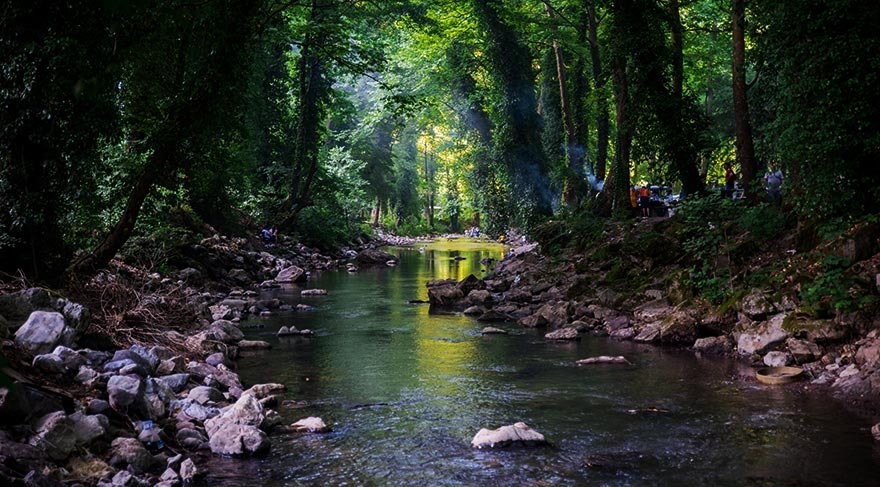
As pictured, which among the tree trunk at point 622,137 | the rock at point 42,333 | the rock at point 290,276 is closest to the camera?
the rock at point 42,333

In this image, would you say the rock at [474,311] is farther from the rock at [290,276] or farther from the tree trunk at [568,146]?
the tree trunk at [568,146]

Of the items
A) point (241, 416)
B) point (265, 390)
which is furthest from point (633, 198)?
point (241, 416)

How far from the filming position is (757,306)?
10.7 meters

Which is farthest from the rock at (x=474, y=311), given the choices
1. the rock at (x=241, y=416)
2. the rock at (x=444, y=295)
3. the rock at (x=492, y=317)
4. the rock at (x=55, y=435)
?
the rock at (x=55, y=435)

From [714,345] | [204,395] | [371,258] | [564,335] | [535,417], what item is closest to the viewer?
[204,395]

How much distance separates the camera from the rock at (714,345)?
1067 cm

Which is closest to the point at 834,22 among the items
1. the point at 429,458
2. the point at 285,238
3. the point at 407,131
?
the point at 429,458

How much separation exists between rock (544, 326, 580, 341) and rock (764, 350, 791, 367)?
130 inches

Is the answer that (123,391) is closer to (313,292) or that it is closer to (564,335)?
(564,335)

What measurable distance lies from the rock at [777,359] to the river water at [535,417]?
31 cm

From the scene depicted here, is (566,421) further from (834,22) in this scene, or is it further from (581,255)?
(581,255)

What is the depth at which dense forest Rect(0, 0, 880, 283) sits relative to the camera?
28.2 ft

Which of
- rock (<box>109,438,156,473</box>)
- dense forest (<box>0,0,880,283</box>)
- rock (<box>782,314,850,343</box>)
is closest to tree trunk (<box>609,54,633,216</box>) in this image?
dense forest (<box>0,0,880,283</box>)

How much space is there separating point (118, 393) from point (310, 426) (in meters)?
1.78
